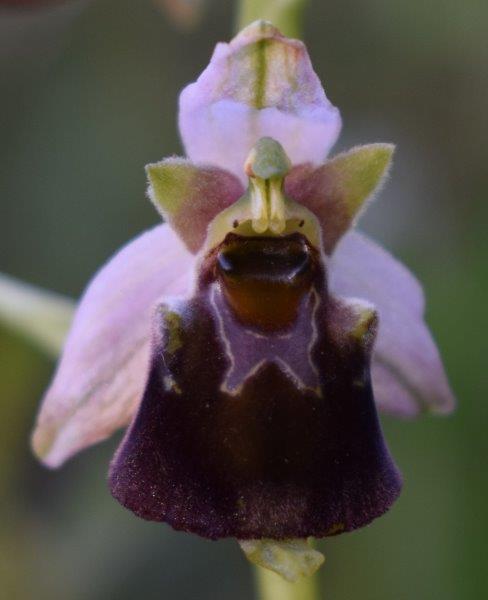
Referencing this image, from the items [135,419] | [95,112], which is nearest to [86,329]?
[135,419]

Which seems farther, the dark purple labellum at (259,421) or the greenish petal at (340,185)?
the greenish petal at (340,185)

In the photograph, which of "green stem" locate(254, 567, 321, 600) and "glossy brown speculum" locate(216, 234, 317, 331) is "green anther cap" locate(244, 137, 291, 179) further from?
"green stem" locate(254, 567, 321, 600)

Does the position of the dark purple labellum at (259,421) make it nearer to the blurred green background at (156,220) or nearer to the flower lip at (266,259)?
the flower lip at (266,259)

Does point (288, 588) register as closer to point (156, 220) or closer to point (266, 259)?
point (266, 259)

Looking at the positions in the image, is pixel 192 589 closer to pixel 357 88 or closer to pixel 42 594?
pixel 42 594

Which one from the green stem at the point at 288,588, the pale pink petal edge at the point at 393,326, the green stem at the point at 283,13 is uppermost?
the green stem at the point at 283,13

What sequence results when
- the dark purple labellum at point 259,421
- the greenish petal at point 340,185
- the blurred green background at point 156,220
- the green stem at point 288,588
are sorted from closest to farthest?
the dark purple labellum at point 259,421, the greenish petal at point 340,185, the green stem at point 288,588, the blurred green background at point 156,220

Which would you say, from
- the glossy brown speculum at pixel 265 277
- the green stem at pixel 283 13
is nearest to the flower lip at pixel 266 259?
the glossy brown speculum at pixel 265 277

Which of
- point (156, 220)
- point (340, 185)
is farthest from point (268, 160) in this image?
point (156, 220)
